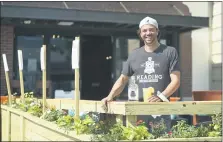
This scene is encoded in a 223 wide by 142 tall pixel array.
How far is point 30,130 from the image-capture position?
13.5 ft

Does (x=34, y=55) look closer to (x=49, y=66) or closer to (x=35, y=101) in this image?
(x=49, y=66)

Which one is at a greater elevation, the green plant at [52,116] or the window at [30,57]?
the window at [30,57]

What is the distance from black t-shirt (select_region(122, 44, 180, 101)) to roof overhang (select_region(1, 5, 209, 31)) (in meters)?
5.32

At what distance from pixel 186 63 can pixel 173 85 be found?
26.8 ft

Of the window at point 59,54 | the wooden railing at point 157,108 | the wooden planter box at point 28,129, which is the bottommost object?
the wooden planter box at point 28,129

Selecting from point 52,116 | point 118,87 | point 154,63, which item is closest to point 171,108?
point 154,63

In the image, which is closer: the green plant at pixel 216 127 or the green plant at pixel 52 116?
the green plant at pixel 216 127

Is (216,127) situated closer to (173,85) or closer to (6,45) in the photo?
(173,85)

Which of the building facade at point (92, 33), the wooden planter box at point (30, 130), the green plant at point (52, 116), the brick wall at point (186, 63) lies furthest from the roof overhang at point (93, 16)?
the green plant at point (52, 116)

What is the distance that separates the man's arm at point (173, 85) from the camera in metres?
3.69

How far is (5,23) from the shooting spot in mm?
9883

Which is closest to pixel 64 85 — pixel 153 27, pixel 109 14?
pixel 109 14

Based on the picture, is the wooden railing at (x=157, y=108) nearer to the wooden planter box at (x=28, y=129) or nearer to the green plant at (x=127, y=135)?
the green plant at (x=127, y=135)

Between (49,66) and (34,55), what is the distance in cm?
49
